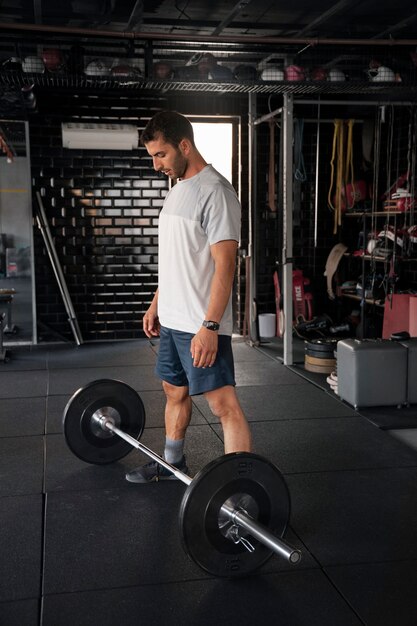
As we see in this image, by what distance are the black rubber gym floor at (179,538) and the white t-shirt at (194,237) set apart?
2.50 feet

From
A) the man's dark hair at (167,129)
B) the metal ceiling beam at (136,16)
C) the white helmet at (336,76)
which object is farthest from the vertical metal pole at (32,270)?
the man's dark hair at (167,129)

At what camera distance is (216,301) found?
2264 millimetres

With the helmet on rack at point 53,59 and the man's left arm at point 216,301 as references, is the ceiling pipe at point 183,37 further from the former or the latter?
the man's left arm at point 216,301

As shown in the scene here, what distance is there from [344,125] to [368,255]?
1.41 meters

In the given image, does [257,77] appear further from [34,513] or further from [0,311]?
[34,513]

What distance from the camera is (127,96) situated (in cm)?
622

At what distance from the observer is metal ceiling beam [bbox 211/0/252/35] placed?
4.35m

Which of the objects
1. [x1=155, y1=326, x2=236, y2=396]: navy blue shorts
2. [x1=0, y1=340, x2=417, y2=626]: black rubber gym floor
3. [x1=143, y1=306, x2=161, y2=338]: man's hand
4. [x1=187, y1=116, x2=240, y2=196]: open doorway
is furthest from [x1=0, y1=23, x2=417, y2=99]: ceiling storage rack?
[x1=155, y1=326, x2=236, y2=396]: navy blue shorts

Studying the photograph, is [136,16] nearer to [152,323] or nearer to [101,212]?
[101,212]

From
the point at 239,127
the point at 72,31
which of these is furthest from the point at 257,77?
the point at 239,127

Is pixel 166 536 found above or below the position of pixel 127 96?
below

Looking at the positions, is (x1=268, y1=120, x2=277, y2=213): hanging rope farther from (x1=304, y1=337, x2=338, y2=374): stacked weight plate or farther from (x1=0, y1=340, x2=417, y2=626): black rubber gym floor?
(x1=0, y1=340, x2=417, y2=626): black rubber gym floor

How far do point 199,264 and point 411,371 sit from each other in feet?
6.69

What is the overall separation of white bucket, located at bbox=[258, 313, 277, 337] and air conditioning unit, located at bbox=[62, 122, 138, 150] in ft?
6.60
